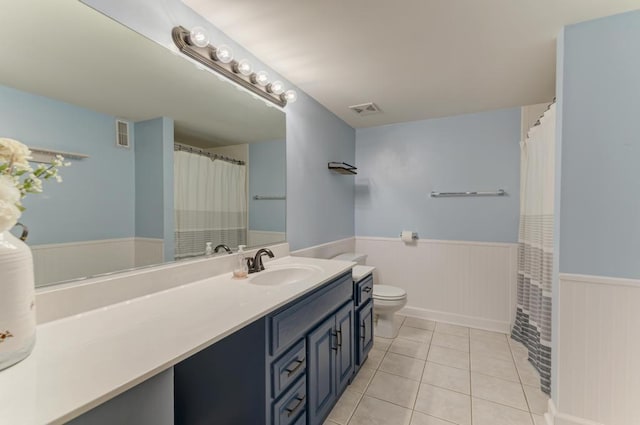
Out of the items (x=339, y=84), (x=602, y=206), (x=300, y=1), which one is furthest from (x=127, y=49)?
(x=602, y=206)

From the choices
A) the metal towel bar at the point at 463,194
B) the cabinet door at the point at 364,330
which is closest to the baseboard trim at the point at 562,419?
the cabinet door at the point at 364,330

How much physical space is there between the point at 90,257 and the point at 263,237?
1.03m

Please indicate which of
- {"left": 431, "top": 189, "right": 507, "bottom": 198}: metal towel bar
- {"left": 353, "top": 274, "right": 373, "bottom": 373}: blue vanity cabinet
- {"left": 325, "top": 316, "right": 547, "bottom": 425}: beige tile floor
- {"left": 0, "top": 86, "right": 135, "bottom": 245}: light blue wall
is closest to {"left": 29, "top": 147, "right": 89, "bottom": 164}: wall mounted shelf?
{"left": 0, "top": 86, "right": 135, "bottom": 245}: light blue wall

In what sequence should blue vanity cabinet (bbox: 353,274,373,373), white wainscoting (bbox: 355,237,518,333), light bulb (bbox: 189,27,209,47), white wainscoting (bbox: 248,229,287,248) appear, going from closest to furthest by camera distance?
1. light bulb (bbox: 189,27,209,47)
2. white wainscoting (bbox: 248,229,287,248)
3. blue vanity cabinet (bbox: 353,274,373,373)
4. white wainscoting (bbox: 355,237,518,333)

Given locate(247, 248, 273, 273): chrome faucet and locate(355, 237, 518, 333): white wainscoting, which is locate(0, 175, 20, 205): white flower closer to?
locate(247, 248, 273, 273): chrome faucet

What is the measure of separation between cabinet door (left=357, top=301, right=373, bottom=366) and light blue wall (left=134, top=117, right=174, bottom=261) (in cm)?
137

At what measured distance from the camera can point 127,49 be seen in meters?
1.17

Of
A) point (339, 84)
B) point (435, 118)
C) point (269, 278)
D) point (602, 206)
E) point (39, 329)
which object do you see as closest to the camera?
point (39, 329)

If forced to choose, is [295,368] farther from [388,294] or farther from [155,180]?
[388,294]

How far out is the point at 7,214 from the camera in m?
0.70

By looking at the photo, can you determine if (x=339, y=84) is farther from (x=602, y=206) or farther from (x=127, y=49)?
(x=602, y=206)

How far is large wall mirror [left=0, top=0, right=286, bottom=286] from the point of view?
0.93 m

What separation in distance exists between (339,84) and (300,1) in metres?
0.91

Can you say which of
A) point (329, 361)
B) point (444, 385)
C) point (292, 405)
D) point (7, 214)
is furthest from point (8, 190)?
point (444, 385)
